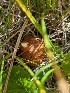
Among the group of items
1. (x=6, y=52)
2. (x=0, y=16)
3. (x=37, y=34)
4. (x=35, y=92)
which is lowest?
(x=35, y=92)

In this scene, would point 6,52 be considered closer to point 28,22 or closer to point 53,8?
point 28,22

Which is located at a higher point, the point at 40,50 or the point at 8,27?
the point at 8,27

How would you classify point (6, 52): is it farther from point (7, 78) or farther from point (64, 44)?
point (64, 44)

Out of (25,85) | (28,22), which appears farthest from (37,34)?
(25,85)

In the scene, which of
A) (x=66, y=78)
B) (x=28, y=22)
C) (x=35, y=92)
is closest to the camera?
(x=35, y=92)

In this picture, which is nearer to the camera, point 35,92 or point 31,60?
point 35,92

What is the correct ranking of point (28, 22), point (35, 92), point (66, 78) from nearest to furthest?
point (35, 92), point (66, 78), point (28, 22)
